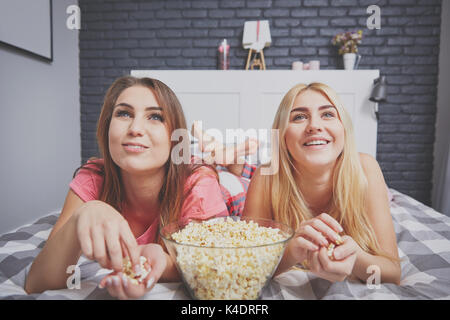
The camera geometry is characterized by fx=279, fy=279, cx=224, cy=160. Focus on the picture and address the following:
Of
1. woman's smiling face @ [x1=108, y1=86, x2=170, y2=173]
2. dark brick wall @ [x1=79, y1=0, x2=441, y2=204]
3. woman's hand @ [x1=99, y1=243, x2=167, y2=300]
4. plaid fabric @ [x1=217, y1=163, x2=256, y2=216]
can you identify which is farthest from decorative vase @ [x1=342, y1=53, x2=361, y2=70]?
woman's hand @ [x1=99, y1=243, x2=167, y2=300]

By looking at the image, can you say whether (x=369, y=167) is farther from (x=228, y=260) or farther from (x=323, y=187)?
(x=228, y=260)

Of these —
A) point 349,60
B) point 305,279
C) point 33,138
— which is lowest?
point 305,279

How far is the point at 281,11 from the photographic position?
2.13 m

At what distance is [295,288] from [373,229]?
0.19 meters

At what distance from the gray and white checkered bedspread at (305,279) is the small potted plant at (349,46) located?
4.79ft

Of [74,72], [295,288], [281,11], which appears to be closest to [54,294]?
[295,288]

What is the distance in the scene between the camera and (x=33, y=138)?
1486 millimetres

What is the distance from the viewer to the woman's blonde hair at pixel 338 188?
0.52m

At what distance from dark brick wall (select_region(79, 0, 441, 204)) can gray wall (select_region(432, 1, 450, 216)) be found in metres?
0.05

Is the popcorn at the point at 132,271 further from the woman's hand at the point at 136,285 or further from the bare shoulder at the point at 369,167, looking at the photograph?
the bare shoulder at the point at 369,167

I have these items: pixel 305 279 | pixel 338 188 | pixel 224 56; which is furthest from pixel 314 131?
pixel 224 56

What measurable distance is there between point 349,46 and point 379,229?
1855 millimetres

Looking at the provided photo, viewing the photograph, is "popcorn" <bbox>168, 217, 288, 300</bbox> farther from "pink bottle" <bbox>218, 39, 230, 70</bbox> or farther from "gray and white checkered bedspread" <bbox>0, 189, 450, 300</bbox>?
"pink bottle" <bbox>218, 39, 230, 70</bbox>
